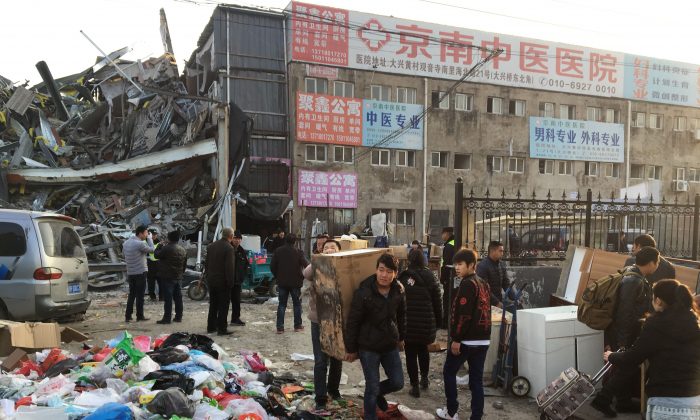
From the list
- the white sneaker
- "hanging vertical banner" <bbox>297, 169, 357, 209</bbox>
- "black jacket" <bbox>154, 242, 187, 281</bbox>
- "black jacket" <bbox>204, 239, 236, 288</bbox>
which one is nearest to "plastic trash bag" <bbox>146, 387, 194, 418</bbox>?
the white sneaker

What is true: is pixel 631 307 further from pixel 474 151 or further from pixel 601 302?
pixel 474 151

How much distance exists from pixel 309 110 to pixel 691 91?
24.5 m

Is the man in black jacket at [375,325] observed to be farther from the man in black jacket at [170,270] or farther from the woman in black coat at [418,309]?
the man in black jacket at [170,270]

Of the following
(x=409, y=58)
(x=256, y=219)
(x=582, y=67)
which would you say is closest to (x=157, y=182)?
(x=256, y=219)

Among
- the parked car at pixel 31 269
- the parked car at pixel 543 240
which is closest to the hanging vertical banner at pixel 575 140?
the parked car at pixel 543 240

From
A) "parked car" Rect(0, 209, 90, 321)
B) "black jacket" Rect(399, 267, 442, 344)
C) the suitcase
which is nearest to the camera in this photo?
the suitcase

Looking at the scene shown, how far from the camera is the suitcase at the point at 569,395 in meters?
4.56

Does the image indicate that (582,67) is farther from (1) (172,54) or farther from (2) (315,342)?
(2) (315,342)

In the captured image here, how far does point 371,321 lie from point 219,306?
4741 millimetres

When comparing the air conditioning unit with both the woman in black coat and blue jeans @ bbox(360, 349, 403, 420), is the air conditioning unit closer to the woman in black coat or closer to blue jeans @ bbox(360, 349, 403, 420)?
the woman in black coat

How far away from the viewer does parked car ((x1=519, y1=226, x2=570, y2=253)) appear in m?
8.29

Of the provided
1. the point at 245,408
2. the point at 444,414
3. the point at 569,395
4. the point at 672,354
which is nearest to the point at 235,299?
the point at 245,408

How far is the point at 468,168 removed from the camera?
85.0ft

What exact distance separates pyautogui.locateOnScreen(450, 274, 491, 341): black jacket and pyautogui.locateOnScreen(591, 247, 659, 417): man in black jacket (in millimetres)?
1371
